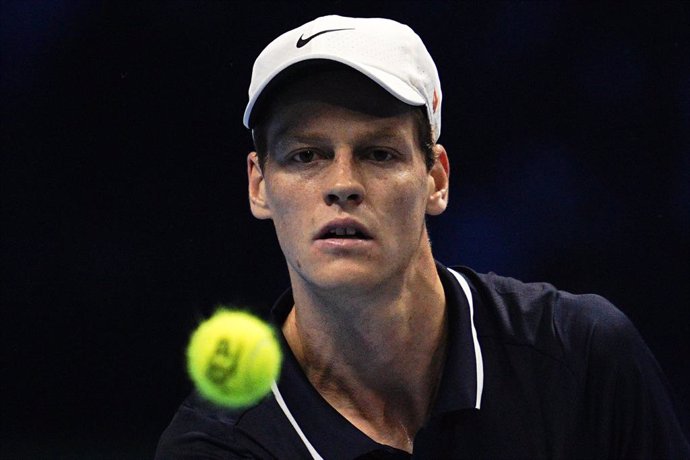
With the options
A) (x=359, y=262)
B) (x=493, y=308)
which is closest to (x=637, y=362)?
(x=493, y=308)

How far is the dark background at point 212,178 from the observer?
3137mm

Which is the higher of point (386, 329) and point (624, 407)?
point (386, 329)

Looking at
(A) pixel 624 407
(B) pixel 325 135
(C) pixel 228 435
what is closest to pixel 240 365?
(C) pixel 228 435

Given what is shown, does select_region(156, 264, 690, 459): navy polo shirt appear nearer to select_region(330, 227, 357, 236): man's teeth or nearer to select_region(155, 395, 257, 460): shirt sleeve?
select_region(155, 395, 257, 460): shirt sleeve

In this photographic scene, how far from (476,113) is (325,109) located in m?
1.06

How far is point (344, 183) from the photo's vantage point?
220cm

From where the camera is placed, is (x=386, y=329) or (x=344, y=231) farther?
(x=386, y=329)

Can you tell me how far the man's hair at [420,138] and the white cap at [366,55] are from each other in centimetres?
2

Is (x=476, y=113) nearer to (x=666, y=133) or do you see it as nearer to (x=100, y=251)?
(x=666, y=133)

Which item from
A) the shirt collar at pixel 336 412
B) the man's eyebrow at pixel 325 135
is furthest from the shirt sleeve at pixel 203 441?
the man's eyebrow at pixel 325 135

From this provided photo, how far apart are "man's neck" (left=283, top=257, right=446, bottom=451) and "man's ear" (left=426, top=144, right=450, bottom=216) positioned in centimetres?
11

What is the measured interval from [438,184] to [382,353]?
0.36 m

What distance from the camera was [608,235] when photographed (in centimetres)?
323

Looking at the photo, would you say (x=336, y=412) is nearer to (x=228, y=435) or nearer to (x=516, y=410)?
(x=228, y=435)
